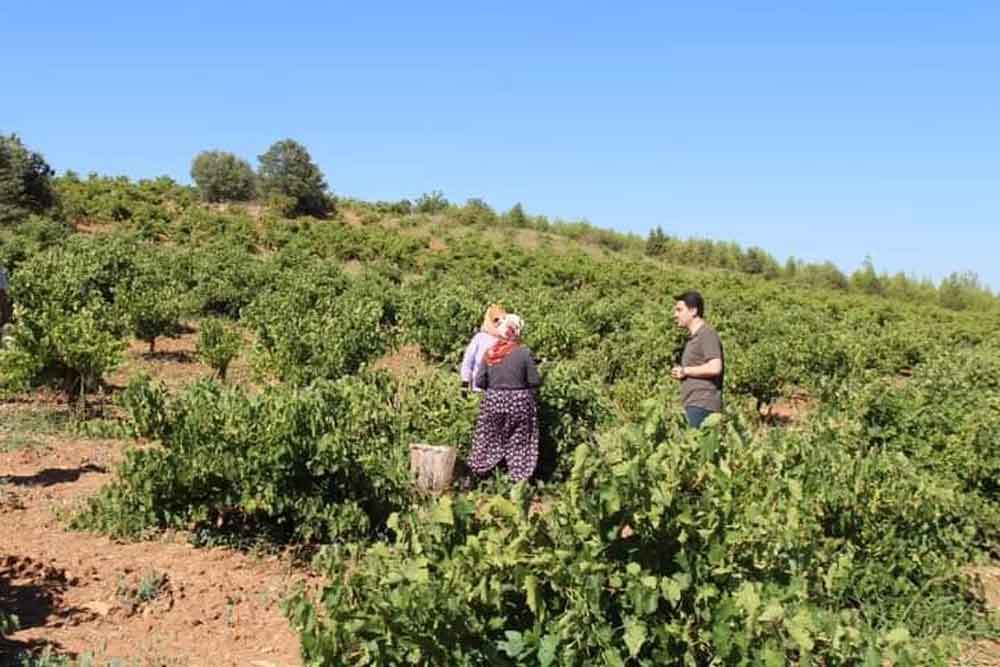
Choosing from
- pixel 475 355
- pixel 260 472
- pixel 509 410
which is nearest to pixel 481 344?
pixel 475 355

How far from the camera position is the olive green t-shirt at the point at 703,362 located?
5.79 m

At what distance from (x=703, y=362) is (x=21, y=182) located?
28750 mm

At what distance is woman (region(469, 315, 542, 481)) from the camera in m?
6.31

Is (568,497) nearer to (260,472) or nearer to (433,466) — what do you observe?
(260,472)

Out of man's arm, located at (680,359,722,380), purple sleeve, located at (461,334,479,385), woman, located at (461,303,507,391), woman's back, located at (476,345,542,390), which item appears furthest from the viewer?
purple sleeve, located at (461,334,479,385)

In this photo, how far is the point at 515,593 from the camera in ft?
8.38

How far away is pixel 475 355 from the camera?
7051 mm

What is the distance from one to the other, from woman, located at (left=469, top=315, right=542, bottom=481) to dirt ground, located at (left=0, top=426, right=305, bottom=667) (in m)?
1.85

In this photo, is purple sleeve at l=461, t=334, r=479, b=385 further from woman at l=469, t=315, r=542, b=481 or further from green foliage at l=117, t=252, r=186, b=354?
green foliage at l=117, t=252, r=186, b=354

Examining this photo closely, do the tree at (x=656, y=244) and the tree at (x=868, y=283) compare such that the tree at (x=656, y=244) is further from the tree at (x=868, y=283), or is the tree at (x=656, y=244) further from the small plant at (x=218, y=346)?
the small plant at (x=218, y=346)

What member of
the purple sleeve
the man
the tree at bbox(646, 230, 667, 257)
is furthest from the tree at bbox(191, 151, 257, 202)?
the man

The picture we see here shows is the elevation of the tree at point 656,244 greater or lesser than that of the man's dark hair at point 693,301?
greater

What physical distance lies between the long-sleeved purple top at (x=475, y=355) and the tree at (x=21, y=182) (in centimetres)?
2563

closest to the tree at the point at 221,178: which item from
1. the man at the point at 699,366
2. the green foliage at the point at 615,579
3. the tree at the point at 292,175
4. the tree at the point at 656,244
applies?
the tree at the point at 292,175
